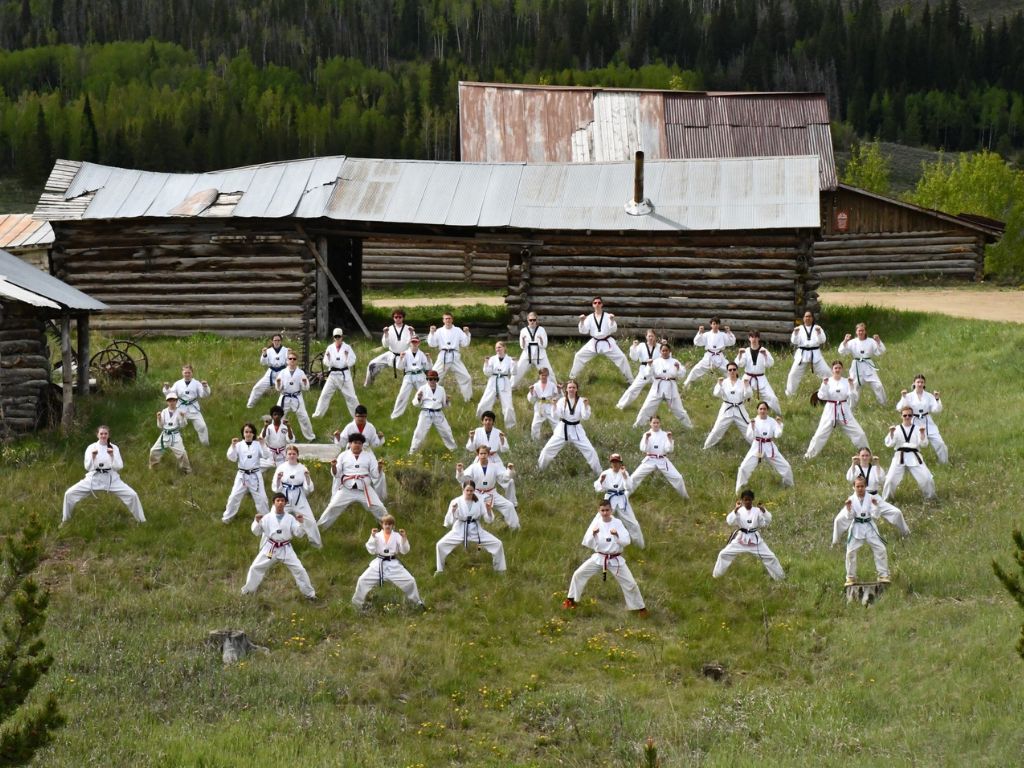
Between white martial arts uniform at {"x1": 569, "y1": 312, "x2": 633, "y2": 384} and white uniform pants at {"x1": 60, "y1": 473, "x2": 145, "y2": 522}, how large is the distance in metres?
9.25

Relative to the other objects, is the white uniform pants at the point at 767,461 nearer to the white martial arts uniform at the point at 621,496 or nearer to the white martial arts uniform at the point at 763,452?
the white martial arts uniform at the point at 763,452

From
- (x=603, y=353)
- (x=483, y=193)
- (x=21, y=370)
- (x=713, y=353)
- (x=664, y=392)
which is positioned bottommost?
(x=603, y=353)

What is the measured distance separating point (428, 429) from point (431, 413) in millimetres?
333

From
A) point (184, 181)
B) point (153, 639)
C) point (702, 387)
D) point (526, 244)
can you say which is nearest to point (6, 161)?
point (184, 181)

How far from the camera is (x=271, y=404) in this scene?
24.0 metres

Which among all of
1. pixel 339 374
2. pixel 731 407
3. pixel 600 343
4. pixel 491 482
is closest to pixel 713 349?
pixel 600 343

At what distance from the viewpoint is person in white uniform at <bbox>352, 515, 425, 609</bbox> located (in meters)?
16.7

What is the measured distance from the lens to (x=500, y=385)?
76.4 ft

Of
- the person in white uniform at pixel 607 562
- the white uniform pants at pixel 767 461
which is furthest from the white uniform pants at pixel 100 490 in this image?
the white uniform pants at pixel 767 461

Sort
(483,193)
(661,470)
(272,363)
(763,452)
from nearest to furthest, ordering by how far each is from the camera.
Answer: (661,470)
(763,452)
(272,363)
(483,193)

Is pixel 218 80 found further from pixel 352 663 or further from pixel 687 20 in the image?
pixel 352 663

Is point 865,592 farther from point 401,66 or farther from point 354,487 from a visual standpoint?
point 401,66

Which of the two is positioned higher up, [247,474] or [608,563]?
[608,563]

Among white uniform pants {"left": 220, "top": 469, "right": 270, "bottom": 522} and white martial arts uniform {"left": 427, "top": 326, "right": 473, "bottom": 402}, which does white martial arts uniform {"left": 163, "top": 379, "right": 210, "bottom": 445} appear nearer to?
white uniform pants {"left": 220, "top": 469, "right": 270, "bottom": 522}
